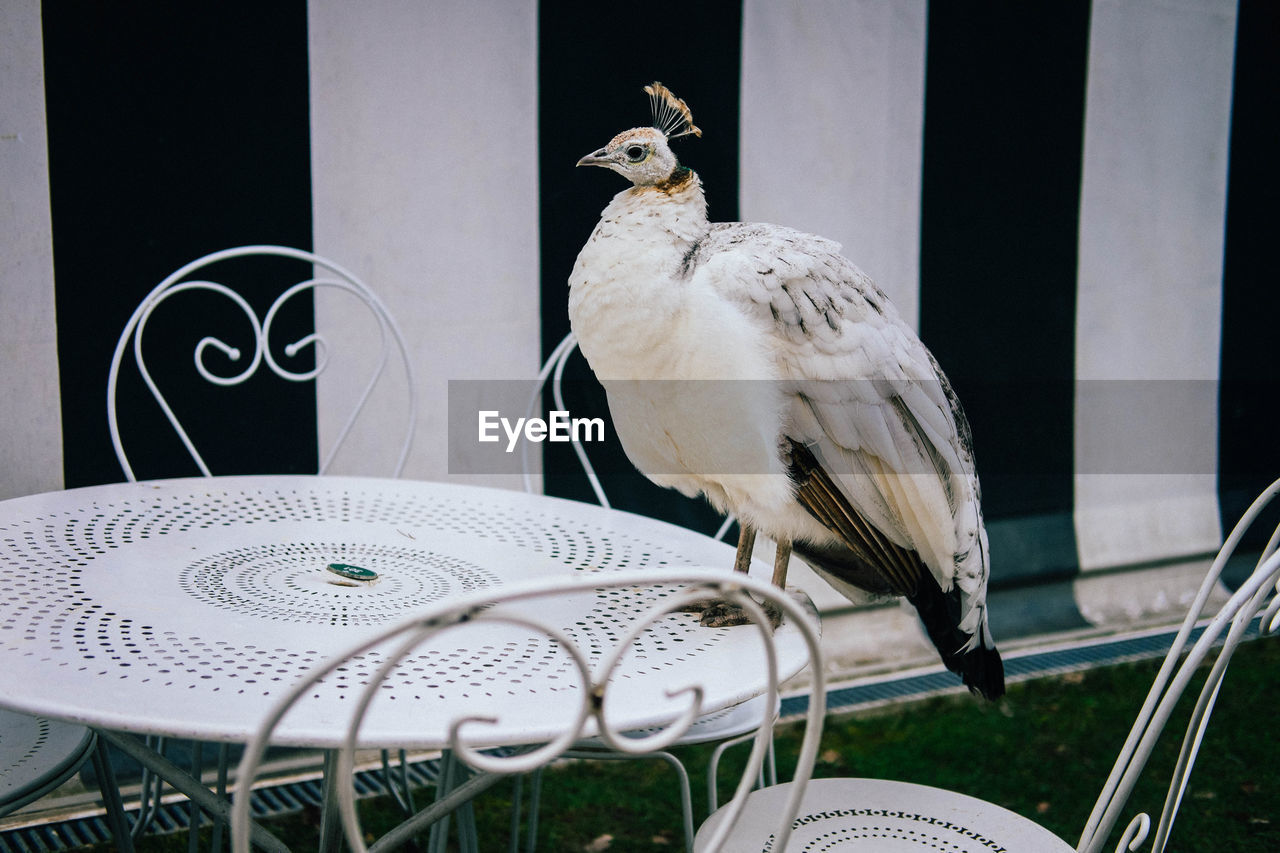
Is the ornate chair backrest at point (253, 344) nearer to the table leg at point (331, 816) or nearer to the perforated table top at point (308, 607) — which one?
the perforated table top at point (308, 607)

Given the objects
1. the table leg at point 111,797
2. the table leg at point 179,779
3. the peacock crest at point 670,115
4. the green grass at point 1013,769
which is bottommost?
the green grass at point 1013,769

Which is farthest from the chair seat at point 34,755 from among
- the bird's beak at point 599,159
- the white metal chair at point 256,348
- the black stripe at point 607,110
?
the black stripe at point 607,110

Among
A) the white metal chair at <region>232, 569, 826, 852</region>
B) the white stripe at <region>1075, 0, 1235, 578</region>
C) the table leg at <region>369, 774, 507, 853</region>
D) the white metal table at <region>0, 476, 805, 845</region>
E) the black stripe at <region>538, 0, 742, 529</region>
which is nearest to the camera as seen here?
the white metal chair at <region>232, 569, 826, 852</region>

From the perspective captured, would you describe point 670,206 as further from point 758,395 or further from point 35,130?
point 35,130

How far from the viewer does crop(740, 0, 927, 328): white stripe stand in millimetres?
3170

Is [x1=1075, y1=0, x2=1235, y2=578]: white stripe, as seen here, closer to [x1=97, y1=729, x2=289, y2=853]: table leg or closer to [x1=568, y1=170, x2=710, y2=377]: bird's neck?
[x1=568, y1=170, x2=710, y2=377]: bird's neck

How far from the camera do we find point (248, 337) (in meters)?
2.65

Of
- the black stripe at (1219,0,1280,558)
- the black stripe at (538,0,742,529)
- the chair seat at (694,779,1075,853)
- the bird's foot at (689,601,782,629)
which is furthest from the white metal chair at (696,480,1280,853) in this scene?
the black stripe at (1219,0,1280,558)

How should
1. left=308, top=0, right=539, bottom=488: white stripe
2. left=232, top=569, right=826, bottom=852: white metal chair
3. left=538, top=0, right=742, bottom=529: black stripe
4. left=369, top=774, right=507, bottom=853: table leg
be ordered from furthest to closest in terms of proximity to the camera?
left=538, top=0, right=742, bottom=529: black stripe < left=308, top=0, right=539, bottom=488: white stripe < left=369, top=774, right=507, bottom=853: table leg < left=232, top=569, right=826, bottom=852: white metal chair

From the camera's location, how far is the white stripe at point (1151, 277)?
377 cm

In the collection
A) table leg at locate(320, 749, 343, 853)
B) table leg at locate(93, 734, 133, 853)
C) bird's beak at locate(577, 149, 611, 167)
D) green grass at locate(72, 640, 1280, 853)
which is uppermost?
bird's beak at locate(577, 149, 611, 167)

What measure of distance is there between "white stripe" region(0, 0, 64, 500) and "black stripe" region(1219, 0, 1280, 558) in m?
3.90

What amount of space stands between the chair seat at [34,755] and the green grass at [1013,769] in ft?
2.74

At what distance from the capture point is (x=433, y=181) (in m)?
2.82
